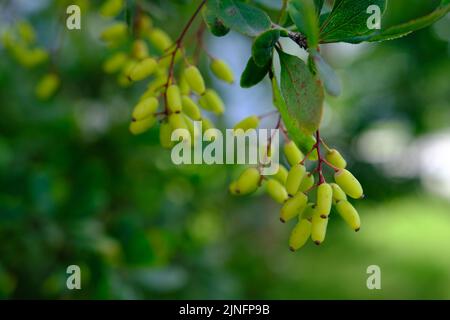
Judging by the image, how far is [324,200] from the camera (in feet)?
2.39

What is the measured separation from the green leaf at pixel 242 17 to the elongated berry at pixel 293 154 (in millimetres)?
178

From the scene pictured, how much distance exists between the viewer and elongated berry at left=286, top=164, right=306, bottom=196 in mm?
744

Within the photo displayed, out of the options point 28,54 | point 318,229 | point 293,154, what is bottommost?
point 318,229

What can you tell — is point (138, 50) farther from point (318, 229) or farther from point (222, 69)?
point (318, 229)

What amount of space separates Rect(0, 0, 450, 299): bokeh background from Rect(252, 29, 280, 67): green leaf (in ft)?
0.83

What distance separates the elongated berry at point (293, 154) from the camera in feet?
2.67

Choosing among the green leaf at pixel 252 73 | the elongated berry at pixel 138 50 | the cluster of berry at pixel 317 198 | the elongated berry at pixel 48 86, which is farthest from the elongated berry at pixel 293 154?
the elongated berry at pixel 48 86

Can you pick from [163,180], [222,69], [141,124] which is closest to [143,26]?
[222,69]

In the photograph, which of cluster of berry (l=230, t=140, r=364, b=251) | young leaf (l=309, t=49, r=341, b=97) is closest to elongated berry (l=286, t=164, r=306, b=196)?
cluster of berry (l=230, t=140, r=364, b=251)

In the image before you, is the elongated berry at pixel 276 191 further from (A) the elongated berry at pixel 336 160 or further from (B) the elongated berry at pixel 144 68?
(B) the elongated berry at pixel 144 68

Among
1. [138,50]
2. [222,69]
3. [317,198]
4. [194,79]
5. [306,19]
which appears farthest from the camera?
[138,50]

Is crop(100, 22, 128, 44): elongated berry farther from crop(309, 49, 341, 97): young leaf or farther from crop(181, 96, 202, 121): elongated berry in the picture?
crop(309, 49, 341, 97): young leaf

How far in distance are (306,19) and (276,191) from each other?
0.29 m
